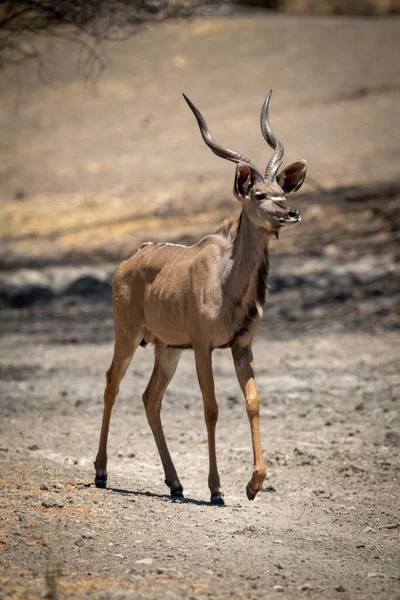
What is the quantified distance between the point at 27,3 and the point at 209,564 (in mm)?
5965

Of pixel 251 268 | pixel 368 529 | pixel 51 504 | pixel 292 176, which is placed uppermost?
pixel 292 176

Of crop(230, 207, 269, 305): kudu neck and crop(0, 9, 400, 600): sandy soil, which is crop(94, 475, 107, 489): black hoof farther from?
crop(230, 207, 269, 305): kudu neck

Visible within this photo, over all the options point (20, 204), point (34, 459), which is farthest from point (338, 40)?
point (34, 459)

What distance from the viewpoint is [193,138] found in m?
28.5

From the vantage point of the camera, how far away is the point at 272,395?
11062 mm

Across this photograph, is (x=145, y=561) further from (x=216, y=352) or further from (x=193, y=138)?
(x=193, y=138)

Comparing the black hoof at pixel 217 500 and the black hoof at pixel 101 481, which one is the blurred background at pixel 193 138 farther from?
the black hoof at pixel 217 500

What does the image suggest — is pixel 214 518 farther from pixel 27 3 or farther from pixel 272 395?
pixel 27 3

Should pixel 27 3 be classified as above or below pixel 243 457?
above

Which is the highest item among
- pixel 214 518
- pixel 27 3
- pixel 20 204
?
pixel 27 3

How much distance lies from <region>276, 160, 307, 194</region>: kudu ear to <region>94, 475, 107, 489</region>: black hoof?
96.8 inches

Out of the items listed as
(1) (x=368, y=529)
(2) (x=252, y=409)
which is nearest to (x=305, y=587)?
(1) (x=368, y=529)

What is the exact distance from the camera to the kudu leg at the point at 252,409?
279 inches

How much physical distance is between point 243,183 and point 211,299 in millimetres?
830
